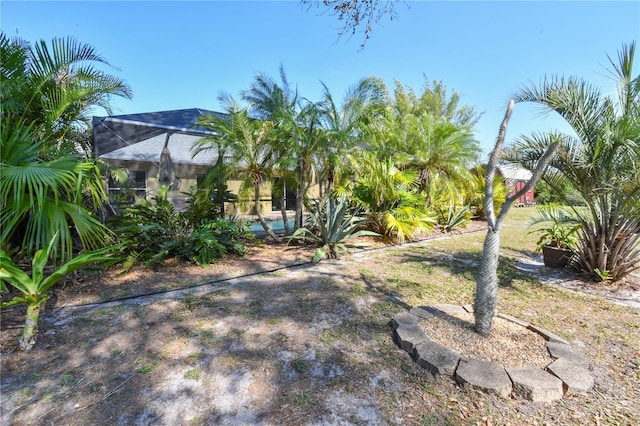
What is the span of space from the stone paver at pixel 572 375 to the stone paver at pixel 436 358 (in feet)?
2.29

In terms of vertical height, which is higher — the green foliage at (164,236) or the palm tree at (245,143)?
the palm tree at (245,143)

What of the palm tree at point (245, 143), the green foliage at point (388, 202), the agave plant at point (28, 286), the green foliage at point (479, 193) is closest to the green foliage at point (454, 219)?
the green foliage at point (479, 193)

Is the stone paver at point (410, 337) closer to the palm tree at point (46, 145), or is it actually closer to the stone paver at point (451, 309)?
the stone paver at point (451, 309)

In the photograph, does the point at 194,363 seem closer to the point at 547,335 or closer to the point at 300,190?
the point at 547,335

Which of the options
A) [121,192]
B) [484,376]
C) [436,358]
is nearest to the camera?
[484,376]

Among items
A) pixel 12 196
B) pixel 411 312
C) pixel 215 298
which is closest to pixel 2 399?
pixel 12 196

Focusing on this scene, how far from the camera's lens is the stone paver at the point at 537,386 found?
6.79 feet

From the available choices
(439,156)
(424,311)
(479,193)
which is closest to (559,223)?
(424,311)

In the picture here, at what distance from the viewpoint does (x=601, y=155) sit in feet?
13.8

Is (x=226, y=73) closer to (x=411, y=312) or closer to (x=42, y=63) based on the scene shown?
(x=42, y=63)

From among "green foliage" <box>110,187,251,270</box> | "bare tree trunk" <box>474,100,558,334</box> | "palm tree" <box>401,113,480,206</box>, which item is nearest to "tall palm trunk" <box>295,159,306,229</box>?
"green foliage" <box>110,187,251,270</box>

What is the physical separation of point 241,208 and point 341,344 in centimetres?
469

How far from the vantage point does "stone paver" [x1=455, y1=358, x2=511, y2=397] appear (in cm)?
211

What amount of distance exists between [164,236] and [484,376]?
17.2ft
